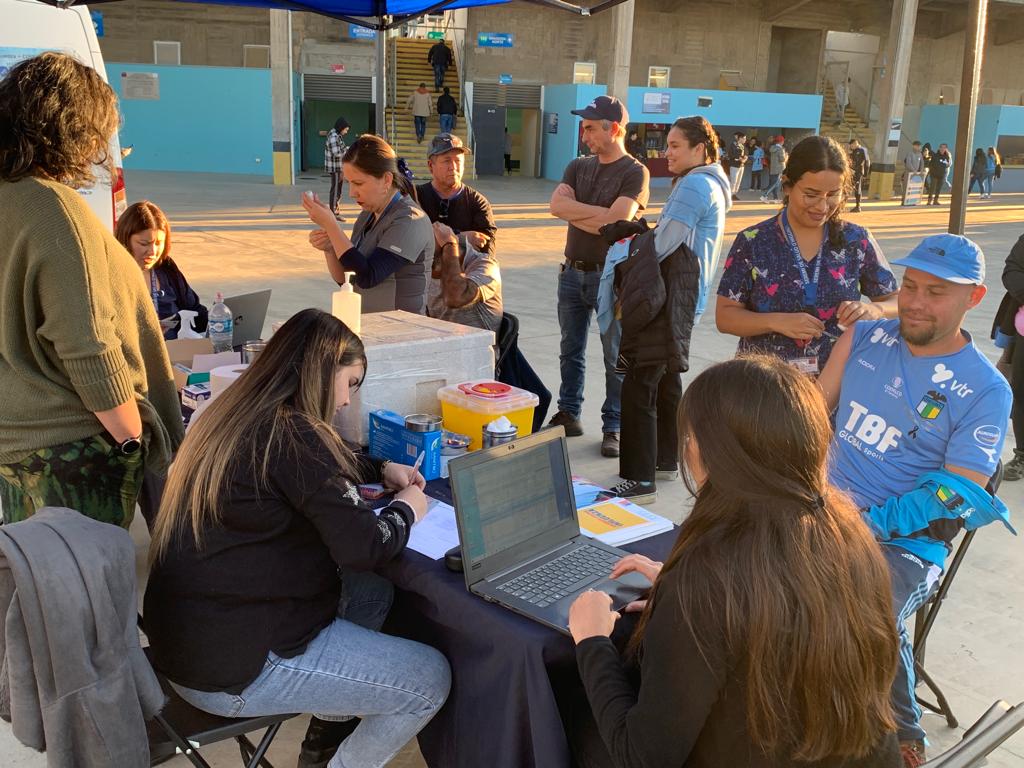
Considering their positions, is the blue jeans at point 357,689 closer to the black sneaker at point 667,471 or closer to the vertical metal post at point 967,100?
the black sneaker at point 667,471

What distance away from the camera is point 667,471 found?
15.7ft

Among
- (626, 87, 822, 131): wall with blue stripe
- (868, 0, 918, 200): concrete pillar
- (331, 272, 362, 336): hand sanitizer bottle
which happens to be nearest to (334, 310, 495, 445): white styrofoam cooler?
(331, 272, 362, 336): hand sanitizer bottle

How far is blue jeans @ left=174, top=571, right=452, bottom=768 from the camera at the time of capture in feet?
6.53

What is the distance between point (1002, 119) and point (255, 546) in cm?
3019

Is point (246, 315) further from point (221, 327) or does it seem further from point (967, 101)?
point (967, 101)

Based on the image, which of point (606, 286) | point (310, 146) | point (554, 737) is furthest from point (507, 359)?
point (310, 146)

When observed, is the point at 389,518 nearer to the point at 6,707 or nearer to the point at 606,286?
Answer: the point at 6,707

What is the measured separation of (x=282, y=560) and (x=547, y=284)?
8231mm

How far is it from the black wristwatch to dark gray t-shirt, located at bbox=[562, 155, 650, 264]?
3015mm

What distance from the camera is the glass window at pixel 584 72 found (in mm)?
27016

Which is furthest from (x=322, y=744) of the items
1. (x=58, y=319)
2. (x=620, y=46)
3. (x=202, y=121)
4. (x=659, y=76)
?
(x=659, y=76)

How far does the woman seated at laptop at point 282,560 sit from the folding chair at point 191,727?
0.05 m

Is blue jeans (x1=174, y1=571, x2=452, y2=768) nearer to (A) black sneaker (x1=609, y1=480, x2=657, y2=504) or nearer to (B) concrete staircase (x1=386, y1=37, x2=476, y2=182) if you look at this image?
(A) black sneaker (x1=609, y1=480, x2=657, y2=504)

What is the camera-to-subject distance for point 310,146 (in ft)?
86.8
